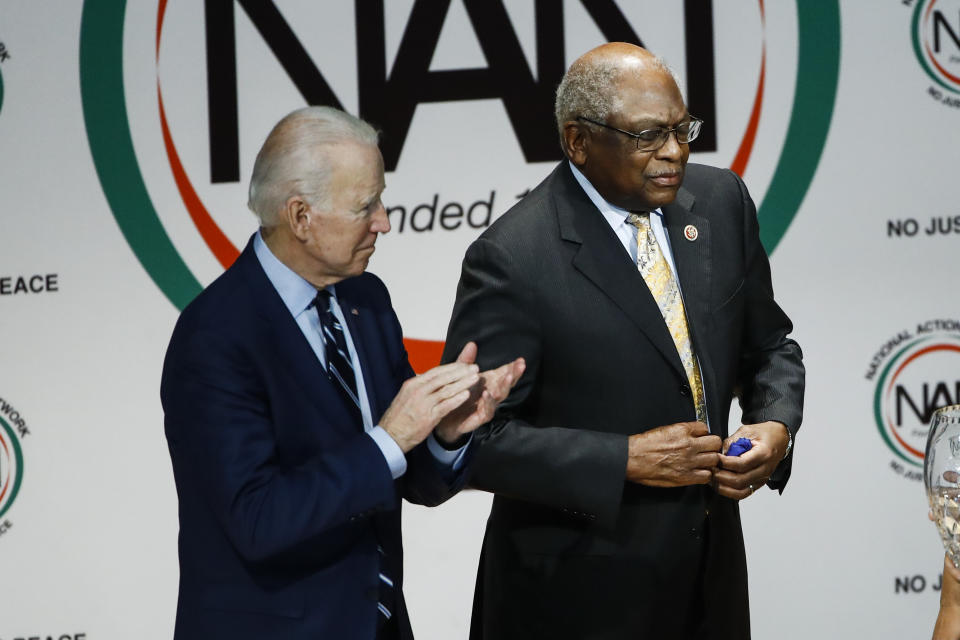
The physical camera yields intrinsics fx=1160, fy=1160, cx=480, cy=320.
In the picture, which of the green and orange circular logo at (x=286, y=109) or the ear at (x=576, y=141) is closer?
the ear at (x=576, y=141)

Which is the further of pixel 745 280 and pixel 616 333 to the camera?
pixel 745 280

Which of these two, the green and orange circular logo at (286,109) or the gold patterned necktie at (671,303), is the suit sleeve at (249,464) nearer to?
the gold patterned necktie at (671,303)

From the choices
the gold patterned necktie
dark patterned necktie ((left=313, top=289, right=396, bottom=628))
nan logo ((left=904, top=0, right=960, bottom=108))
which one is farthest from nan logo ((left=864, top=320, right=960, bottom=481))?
dark patterned necktie ((left=313, top=289, right=396, bottom=628))

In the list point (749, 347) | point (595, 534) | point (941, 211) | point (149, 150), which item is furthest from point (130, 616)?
point (941, 211)

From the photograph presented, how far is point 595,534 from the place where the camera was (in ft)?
7.48

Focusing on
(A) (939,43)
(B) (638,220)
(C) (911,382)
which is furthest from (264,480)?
(A) (939,43)

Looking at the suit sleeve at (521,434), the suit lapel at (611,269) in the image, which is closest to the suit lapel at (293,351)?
the suit sleeve at (521,434)

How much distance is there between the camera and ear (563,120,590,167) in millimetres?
2277

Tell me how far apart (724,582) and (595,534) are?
29 centimetres

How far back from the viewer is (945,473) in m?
1.40

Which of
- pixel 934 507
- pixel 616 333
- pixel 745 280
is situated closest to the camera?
pixel 934 507

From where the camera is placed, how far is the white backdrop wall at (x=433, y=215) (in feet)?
11.7

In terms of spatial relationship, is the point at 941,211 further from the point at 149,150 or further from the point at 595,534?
the point at 149,150

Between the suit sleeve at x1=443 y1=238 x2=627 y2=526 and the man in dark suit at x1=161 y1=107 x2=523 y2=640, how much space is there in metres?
0.29
